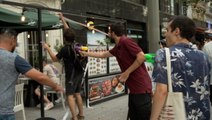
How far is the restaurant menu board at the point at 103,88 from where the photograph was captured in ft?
35.2

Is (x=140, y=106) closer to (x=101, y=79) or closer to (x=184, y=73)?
(x=184, y=73)

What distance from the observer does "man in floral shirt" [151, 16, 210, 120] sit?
333 cm

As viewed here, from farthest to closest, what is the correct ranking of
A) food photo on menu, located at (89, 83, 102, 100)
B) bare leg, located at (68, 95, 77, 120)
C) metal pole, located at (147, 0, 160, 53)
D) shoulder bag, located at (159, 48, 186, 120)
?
metal pole, located at (147, 0, 160, 53)
food photo on menu, located at (89, 83, 102, 100)
bare leg, located at (68, 95, 77, 120)
shoulder bag, located at (159, 48, 186, 120)

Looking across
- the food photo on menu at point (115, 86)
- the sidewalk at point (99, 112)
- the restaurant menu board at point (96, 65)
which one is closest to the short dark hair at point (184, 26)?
the sidewalk at point (99, 112)

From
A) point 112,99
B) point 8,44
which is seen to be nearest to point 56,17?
point 112,99

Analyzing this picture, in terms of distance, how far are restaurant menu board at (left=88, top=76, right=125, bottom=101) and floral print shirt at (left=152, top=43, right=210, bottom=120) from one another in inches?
266

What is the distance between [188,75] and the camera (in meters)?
3.38

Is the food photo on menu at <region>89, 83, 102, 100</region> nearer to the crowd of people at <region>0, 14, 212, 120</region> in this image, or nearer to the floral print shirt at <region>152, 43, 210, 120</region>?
the crowd of people at <region>0, 14, 212, 120</region>

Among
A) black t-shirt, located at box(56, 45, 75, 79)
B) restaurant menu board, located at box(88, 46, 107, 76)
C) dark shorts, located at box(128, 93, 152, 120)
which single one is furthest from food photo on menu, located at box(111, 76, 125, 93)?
dark shorts, located at box(128, 93, 152, 120)

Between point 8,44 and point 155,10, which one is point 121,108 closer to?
point 155,10

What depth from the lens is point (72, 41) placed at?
26.2 ft

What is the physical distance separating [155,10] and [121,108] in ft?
9.16

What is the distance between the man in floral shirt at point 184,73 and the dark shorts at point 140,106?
1.86m

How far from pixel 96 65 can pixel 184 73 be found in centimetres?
781
